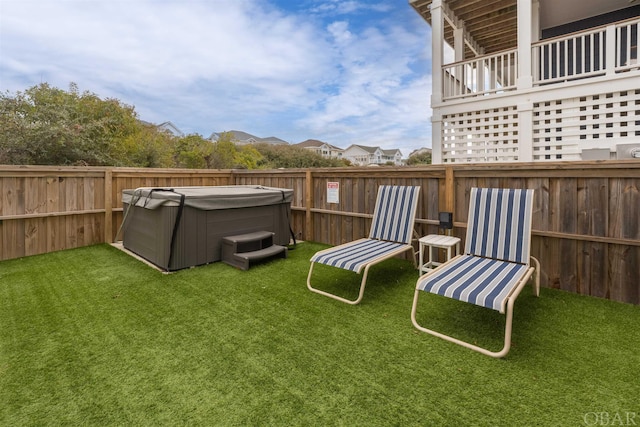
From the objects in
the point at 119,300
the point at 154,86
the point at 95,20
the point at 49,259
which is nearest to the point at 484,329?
the point at 119,300

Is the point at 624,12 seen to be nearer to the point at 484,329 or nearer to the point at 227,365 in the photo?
the point at 484,329

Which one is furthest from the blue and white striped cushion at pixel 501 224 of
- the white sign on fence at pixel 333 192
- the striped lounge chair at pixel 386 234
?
the white sign on fence at pixel 333 192

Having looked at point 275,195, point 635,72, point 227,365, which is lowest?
point 227,365

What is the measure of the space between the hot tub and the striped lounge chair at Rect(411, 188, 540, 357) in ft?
9.66

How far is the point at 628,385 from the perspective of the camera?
70.4 inches

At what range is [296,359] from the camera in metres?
2.12

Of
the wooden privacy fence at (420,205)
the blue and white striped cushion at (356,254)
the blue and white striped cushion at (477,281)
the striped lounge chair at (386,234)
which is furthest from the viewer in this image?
the striped lounge chair at (386,234)

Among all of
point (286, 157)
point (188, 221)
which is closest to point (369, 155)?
point (286, 157)

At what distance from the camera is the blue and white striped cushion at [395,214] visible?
3.95m

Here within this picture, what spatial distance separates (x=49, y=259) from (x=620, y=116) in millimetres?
9845

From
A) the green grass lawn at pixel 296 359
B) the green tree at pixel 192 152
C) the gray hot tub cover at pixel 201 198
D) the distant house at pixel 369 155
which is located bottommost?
the green grass lawn at pixel 296 359

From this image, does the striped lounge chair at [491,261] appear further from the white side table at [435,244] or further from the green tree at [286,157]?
the green tree at [286,157]

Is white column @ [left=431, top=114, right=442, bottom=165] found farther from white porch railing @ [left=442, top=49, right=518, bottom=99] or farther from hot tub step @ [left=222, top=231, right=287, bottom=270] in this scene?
hot tub step @ [left=222, top=231, right=287, bottom=270]

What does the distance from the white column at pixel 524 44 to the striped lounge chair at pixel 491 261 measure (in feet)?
14.8
